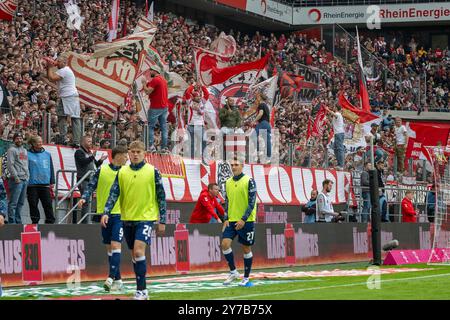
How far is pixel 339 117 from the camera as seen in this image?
3100 centimetres

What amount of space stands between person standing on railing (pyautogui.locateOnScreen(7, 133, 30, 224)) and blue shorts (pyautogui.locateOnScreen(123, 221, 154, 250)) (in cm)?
527

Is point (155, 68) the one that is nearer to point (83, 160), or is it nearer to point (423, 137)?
point (83, 160)

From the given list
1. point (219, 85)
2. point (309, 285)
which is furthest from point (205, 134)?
point (309, 285)

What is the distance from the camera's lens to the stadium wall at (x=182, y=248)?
18.4 m

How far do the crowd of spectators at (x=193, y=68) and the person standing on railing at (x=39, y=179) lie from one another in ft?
2.76

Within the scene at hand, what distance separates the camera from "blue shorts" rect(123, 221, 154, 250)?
1473 centimetres

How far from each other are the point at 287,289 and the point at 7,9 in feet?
38.3

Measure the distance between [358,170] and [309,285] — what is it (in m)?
15.4

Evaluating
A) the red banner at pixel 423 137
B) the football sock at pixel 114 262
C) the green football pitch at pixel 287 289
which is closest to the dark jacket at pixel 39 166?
the green football pitch at pixel 287 289

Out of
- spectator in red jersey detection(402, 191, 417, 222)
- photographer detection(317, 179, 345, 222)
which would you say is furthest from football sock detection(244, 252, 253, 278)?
spectator in red jersey detection(402, 191, 417, 222)

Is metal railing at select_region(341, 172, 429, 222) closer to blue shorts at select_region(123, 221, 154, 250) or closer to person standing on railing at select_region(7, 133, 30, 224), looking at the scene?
person standing on railing at select_region(7, 133, 30, 224)

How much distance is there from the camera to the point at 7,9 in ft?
82.6

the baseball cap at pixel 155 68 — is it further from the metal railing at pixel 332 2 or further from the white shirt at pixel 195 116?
the metal railing at pixel 332 2

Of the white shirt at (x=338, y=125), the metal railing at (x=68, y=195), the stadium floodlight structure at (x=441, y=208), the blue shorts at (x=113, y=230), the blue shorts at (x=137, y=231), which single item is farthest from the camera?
the white shirt at (x=338, y=125)
